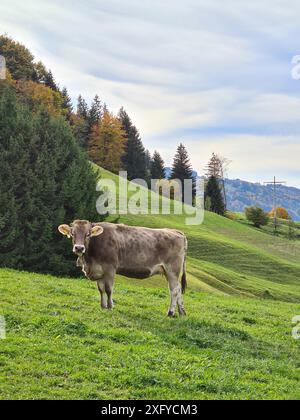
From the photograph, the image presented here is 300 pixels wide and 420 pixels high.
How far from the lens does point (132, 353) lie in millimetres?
13133

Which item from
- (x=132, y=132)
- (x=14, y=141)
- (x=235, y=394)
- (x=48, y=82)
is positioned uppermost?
(x=48, y=82)

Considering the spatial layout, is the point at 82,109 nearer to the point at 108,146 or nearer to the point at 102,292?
the point at 108,146

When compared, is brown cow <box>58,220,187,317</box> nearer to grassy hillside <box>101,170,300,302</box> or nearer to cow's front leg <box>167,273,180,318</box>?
cow's front leg <box>167,273,180,318</box>

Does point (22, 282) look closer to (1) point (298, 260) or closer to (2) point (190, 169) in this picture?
(1) point (298, 260)

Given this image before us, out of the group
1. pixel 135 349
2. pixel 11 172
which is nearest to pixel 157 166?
pixel 11 172

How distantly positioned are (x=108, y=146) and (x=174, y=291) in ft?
329

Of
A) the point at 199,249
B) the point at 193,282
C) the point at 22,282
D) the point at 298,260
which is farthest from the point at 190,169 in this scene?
the point at 22,282

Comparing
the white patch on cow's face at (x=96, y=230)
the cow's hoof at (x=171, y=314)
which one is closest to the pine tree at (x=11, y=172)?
the white patch on cow's face at (x=96, y=230)

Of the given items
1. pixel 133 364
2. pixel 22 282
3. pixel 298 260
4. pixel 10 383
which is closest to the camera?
pixel 10 383

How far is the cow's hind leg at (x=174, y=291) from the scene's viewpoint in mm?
18031

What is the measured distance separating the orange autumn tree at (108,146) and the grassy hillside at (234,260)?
53.0 feet

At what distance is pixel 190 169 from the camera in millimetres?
131625

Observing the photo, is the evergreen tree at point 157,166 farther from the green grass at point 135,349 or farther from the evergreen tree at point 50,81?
the green grass at point 135,349

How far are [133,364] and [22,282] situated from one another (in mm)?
10909
